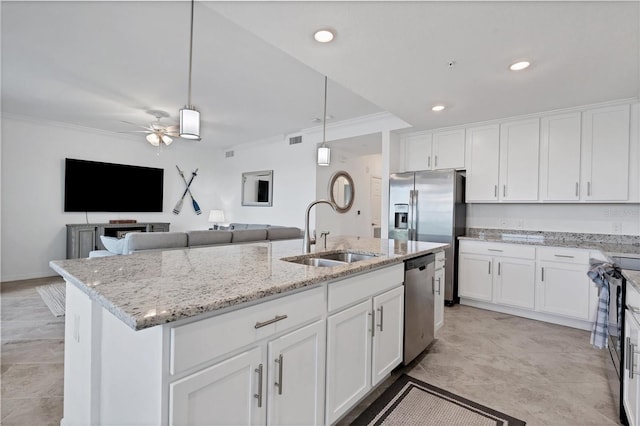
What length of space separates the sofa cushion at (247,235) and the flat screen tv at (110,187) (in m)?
3.47

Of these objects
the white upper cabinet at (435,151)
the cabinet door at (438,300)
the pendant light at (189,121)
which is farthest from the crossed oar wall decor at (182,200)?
the cabinet door at (438,300)

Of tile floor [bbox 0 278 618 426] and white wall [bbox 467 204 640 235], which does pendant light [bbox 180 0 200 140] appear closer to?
tile floor [bbox 0 278 618 426]

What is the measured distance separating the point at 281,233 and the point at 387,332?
2.99 meters

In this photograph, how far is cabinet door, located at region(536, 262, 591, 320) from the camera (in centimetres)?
323

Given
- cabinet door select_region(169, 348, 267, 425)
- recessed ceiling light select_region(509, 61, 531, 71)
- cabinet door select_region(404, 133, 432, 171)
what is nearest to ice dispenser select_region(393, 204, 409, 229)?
cabinet door select_region(404, 133, 432, 171)

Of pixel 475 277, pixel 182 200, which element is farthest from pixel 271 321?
pixel 182 200

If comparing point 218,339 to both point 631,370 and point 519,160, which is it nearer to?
point 631,370

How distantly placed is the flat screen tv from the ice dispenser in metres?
5.06

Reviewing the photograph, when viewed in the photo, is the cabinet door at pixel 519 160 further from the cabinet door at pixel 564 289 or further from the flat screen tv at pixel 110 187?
the flat screen tv at pixel 110 187

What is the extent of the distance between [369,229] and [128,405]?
19.4 feet

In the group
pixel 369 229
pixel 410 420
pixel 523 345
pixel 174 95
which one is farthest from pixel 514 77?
pixel 369 229

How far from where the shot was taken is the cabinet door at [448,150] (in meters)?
4.32

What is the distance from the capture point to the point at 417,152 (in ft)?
15.4

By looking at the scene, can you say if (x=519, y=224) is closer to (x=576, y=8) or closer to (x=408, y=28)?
(x=576, y=8)
